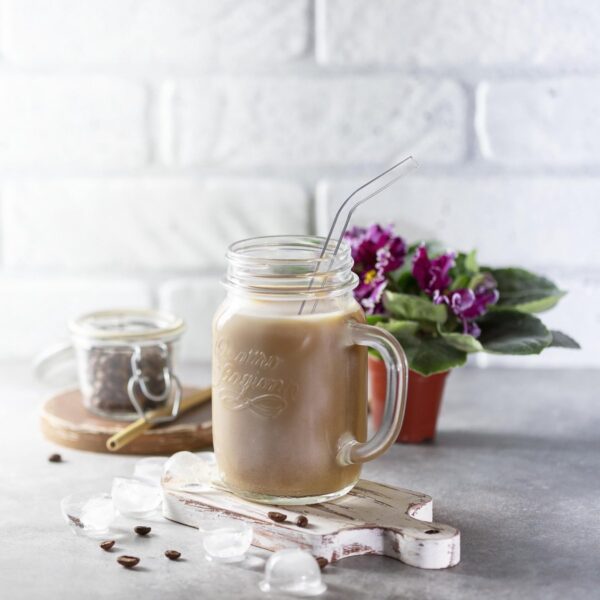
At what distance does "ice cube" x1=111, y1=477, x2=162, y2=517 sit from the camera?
1.07 m

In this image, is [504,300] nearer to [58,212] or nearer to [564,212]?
Result: [564,212]

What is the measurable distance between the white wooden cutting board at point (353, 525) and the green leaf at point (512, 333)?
238mm

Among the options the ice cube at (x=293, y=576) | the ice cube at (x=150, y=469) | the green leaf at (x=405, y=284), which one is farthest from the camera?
the green leaf at (x=405, y=284)

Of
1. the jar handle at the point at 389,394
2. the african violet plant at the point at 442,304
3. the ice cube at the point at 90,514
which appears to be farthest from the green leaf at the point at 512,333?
the ice cube at the point at 90,514

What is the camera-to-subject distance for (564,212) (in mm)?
1606

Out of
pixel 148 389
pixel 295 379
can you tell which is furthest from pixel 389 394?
pixel 148 389

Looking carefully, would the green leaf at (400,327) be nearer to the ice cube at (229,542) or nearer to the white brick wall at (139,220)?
the ice cube at (229,542)

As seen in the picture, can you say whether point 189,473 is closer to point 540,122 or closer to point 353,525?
point 353,525

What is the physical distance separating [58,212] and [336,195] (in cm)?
43

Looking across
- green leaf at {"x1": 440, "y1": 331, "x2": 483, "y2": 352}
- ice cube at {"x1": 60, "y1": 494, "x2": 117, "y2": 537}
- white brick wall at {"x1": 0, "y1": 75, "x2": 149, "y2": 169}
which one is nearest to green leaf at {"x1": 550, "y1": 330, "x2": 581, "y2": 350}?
green leaf at {"x1": 440, "y1": 331, "x2": 483, "y2": 352}

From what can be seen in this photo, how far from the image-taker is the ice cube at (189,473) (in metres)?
1.07

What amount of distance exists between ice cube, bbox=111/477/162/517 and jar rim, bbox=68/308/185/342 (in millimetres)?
258

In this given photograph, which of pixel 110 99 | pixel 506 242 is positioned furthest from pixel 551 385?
pixel 110 99

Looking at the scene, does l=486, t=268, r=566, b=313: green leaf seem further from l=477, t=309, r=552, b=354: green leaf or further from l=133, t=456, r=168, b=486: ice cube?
l=133, t=456, r=168, b=486: ice cube
